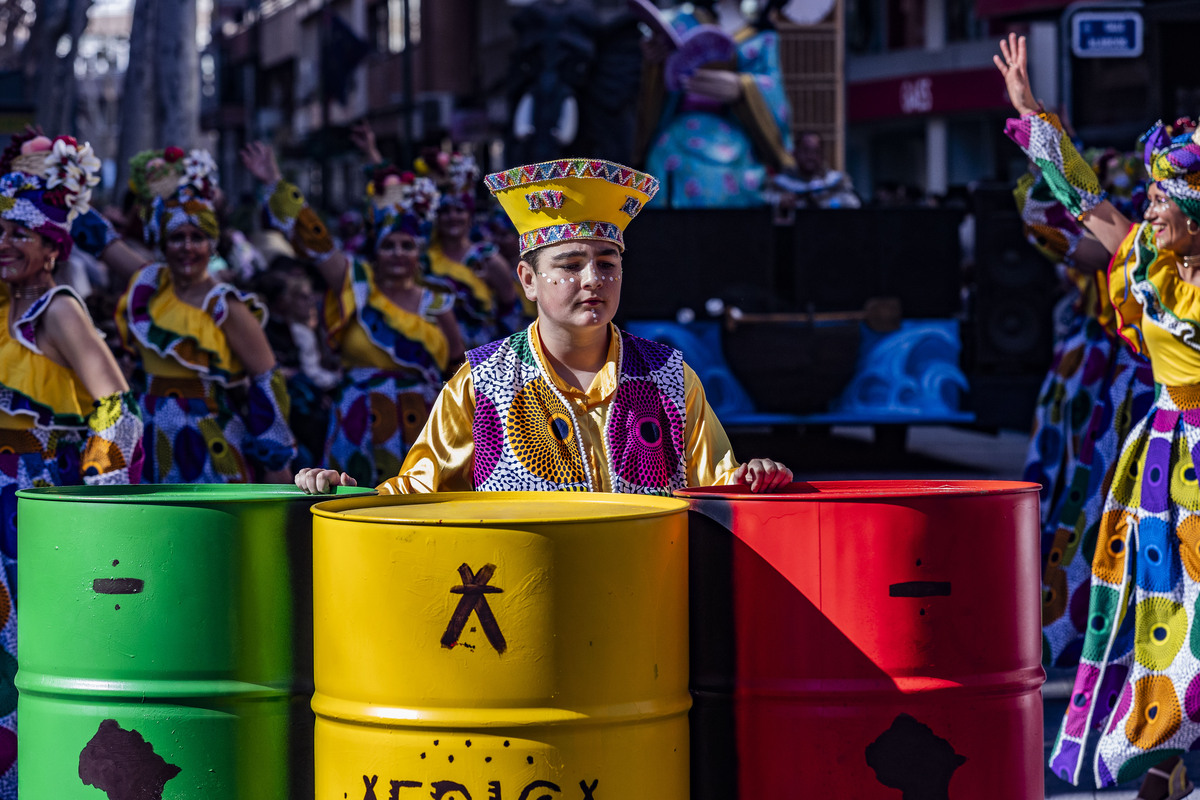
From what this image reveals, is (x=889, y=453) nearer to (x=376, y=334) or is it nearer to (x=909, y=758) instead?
(x=376, y=334)

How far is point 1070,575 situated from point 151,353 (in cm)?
351

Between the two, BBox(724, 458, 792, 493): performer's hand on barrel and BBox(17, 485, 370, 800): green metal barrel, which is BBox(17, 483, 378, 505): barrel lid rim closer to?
BBox(17, 485, 370, 800): green metal barrel

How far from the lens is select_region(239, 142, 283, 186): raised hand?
7.28 metres

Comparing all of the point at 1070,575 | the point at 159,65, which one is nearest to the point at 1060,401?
the point at 1070,575

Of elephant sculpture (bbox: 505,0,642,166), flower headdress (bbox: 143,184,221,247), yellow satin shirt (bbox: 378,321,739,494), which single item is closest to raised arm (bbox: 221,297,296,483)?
flower headdress (bbox: 143,184,221,247)

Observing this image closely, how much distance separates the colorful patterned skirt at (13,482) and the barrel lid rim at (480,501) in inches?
83.9

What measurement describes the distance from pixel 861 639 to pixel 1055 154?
2.69 metres

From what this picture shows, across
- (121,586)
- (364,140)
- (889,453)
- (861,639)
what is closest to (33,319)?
(121,586)

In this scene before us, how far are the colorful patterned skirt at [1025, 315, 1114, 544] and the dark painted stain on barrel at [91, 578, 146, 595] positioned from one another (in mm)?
4862

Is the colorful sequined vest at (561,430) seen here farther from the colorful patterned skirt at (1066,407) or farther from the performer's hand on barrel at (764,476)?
the colorful patterned skirt at (1066,407)

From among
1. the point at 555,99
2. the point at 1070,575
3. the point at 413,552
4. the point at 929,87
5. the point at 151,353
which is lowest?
the point at 1070,575

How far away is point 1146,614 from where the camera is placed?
4746 mm

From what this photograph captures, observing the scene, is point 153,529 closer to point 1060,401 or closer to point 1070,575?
point 1070,575

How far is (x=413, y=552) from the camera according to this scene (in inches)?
94.5
